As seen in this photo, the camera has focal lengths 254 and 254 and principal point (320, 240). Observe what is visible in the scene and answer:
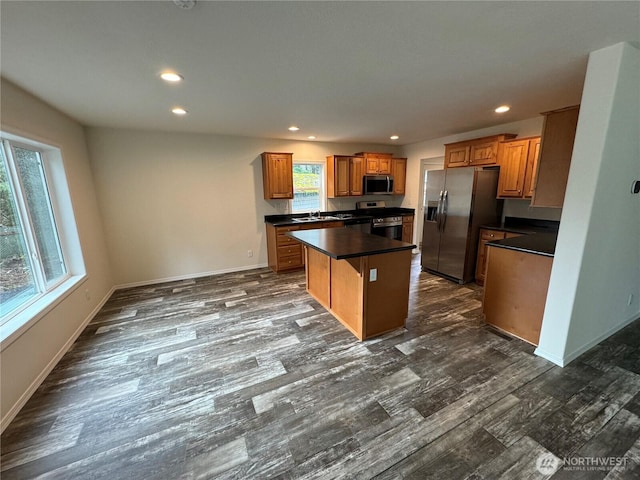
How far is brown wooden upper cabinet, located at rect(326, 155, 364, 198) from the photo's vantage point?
5340 mm

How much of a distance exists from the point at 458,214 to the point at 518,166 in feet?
3.28

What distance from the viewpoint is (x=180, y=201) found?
4.38 m

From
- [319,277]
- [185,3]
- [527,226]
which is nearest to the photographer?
[185,3]

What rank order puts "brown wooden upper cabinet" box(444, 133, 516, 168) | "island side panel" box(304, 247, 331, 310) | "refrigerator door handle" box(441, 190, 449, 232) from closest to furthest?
"island side panel" box(304, 247, 331, 310), "brown wooden upper cabinet" box(444, 133, 516, 168), "refrigerator door handle" box(441, 190, 449, 232)

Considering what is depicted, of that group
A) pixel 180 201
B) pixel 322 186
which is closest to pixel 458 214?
pixel 322 186

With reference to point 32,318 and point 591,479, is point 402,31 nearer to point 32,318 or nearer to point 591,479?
point 591,479

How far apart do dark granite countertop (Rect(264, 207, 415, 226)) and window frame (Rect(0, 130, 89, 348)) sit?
8.93 ft

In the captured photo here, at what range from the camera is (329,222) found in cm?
501

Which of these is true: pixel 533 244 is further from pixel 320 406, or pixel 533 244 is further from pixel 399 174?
pixel 399 174

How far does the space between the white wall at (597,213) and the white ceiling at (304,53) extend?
307 mm

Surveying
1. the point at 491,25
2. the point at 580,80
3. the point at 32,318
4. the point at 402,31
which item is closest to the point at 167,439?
the point at 32,318

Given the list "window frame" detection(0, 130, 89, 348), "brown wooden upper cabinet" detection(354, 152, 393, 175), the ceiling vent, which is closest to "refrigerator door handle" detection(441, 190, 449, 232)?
"brown wooden upper cabinet" detection(354, 152, 393, 175)

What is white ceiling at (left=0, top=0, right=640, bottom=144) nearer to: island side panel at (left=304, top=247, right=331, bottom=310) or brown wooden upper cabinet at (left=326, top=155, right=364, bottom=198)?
island side panel at (left=304, top=247, right=331, bottom=310)

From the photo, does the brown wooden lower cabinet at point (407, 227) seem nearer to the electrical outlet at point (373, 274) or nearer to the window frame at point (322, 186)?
the window frame at point (322, 186)
